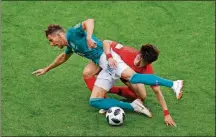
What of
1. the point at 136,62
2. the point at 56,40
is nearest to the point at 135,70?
the point at 136,62

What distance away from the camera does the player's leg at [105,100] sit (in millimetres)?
8391

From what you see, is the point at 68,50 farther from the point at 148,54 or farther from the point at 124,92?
the point at 148,54

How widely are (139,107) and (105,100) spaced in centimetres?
44

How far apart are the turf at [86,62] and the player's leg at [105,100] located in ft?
0.35

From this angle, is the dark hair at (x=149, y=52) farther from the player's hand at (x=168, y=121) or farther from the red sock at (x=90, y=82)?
the red sock at (x=90, y=82)

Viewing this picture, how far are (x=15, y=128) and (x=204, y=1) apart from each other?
5058 millimetres

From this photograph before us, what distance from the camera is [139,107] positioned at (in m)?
8.42

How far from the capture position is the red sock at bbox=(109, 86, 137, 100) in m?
8.81

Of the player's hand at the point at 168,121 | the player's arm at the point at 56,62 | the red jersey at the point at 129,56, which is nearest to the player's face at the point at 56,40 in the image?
the player's arm at the point at 56,62

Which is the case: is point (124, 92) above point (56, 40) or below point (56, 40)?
below

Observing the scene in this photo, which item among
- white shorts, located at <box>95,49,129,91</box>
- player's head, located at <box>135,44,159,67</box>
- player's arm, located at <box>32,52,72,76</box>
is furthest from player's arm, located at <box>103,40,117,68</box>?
player's arm, located at <box>32,52,72,76</box>

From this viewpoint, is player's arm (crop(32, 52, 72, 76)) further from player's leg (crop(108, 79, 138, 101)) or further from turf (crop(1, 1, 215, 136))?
player's leg (crop(108, 79, 138, 101))

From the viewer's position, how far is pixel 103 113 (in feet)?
27.7

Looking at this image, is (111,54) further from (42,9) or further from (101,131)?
(42,9)
